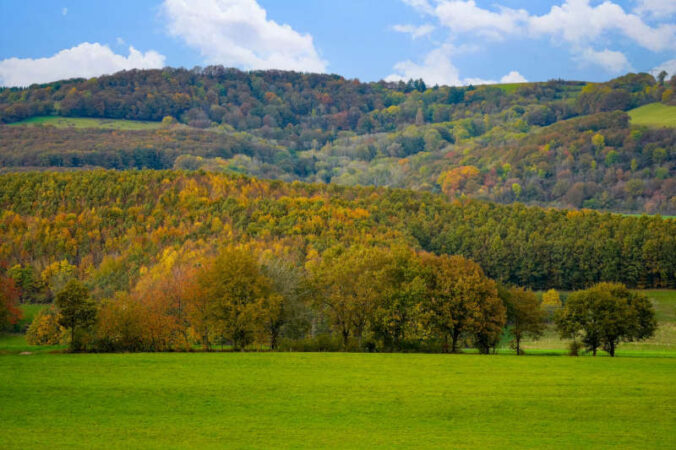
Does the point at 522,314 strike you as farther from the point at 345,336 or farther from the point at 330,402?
→ the point at 330,402

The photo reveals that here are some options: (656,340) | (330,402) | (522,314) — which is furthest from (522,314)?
(330,402)

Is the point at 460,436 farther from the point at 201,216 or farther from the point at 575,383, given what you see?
the point at 201,216

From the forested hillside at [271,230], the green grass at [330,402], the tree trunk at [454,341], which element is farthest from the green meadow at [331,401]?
the forested hillside at [271,230]

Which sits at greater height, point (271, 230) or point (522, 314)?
point (271, 230)

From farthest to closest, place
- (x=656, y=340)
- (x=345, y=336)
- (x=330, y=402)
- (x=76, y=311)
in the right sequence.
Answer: (x=656, y=340)
(x=345, y=336)
(x=76, y=311)
(x=330, y=402)

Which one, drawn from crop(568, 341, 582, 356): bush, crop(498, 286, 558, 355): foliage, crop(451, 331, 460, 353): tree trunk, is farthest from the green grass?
crop(498, 286, 558, 355): foliage

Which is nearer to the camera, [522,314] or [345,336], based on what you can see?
[345,336]

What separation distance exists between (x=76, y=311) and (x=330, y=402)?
34458mm

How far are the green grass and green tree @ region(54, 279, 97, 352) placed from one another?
439cm

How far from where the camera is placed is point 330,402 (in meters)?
47.6

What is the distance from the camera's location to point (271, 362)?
67500mm

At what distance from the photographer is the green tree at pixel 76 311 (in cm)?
7162

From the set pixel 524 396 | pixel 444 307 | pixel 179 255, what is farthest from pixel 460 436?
pixel 179 255

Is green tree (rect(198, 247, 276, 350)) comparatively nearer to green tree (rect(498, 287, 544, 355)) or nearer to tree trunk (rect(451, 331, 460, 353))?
tree trunk (rect(451, 331, 460, 353))
